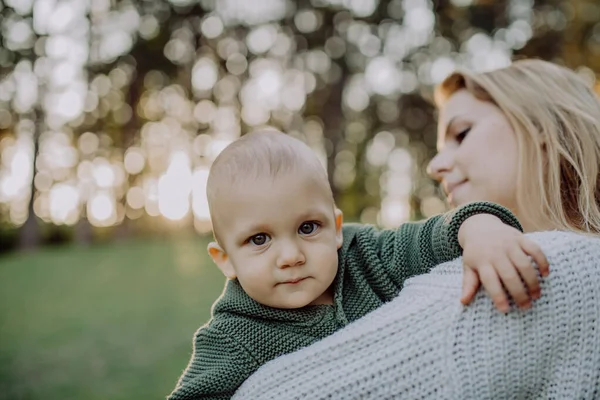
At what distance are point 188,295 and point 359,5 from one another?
581 inches

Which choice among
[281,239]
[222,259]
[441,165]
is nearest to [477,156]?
[441,165]

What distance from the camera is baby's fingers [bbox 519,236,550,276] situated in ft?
4.36

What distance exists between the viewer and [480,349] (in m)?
1.30

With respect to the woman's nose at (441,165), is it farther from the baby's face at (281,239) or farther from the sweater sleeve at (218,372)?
the sweater sleeve at (218,372)

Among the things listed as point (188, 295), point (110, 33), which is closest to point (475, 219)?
point (188, 295)

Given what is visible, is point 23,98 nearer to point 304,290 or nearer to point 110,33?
point 110,33

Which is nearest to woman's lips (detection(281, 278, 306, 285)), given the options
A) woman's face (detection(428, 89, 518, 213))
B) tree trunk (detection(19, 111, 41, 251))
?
woman's face (detection(428, 89, 518, 213))

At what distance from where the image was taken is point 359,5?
20.3m

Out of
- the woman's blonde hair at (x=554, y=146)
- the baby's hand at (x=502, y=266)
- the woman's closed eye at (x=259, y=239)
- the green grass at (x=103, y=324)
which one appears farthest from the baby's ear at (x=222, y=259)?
the green grass at (x=103, y=324)

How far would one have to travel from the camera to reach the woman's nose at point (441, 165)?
2344 mm

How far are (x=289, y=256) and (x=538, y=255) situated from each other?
2.20 ft

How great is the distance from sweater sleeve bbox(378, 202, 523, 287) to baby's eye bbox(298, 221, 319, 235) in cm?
30

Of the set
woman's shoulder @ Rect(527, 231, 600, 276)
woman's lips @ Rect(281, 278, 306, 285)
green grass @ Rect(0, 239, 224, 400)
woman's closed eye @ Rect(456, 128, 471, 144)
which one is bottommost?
green grass @ Rect(0, 239, 224, 400)

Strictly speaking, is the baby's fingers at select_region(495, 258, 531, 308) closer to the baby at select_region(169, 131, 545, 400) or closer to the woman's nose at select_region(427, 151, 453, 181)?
the baby at select_region(169, 131, 545, 400)
